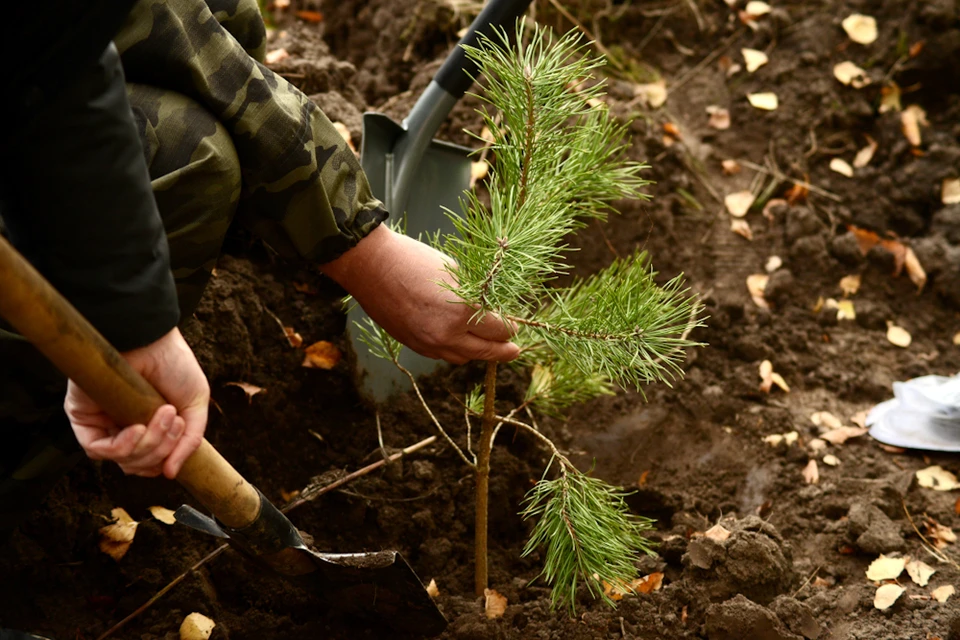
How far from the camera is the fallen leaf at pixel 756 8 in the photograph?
8.66 ft

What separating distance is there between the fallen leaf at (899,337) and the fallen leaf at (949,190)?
0.45 metres

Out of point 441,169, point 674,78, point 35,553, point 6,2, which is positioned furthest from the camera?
point 674,78

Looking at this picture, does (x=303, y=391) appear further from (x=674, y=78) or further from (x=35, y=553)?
(x=674, y=78)

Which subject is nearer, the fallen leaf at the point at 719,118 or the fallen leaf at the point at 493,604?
the fallen leaf at the point at 493,604

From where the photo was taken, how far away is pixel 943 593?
145cm

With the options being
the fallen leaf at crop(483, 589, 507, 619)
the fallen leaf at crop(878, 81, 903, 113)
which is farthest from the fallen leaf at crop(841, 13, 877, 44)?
the fallen leaf at crop(483, 589, 507, 619)

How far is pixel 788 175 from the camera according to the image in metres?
2.39

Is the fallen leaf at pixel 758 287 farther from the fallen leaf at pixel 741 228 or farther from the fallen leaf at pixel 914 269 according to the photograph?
the fallen leaf at pixel 914 269

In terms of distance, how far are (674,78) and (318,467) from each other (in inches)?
67.8

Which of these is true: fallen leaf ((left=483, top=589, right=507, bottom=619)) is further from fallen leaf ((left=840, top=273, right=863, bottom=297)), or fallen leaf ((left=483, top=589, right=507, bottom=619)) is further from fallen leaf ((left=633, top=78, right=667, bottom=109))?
fallen leaf ((left=633, top=78, right=667, bottom=109))

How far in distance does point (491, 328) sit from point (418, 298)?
0.40 feet

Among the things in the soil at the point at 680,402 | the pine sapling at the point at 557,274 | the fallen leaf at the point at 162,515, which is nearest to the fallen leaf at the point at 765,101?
the soil at the point at 680,402

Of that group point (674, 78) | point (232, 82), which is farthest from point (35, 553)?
point (674, 78)

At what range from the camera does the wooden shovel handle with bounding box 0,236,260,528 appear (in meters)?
0.77
